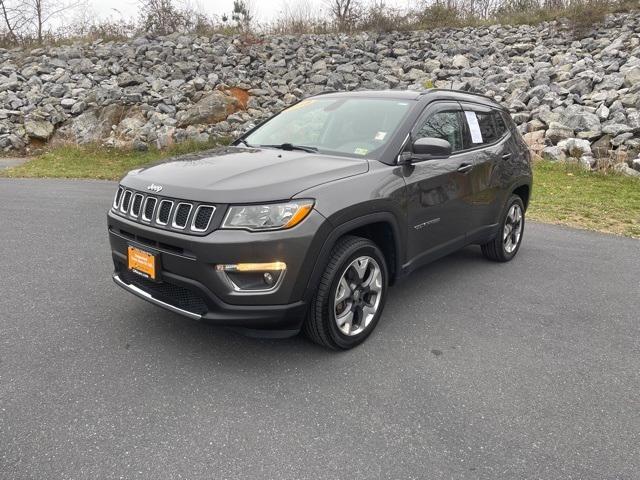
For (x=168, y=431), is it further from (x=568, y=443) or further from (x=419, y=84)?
(x=419, y=84)

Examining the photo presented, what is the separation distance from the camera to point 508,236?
212 inches

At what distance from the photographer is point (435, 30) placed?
18.2 m

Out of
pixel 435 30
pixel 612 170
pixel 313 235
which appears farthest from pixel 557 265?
pixel 435 30

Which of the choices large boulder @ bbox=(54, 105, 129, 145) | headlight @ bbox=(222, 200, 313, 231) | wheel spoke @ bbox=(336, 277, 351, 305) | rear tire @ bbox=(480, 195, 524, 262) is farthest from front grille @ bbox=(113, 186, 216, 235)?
large boulder @ bbox=(54, 105, 129, 145)

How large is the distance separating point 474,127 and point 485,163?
0.37 metres

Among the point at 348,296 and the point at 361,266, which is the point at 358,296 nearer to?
the point at 348,296

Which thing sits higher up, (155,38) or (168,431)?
(155,38)

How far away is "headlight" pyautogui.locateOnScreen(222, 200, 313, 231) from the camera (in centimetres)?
283

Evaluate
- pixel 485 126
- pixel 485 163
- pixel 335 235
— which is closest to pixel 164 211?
pixel 335 235

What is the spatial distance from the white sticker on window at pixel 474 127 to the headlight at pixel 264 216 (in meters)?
2.46

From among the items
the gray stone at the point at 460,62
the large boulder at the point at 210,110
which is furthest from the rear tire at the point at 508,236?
the gray stone at the point at 460,62

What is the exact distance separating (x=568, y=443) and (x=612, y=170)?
29.7 ft

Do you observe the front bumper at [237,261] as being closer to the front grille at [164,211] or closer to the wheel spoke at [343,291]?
the front grille at [164,211]

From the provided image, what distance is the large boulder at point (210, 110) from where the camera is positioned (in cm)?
1388
